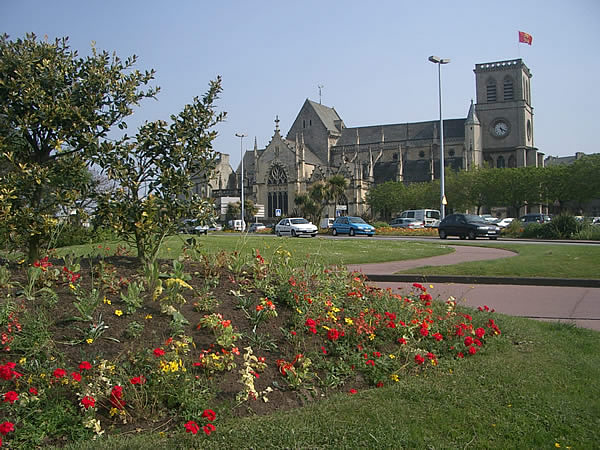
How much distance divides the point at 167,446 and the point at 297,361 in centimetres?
167

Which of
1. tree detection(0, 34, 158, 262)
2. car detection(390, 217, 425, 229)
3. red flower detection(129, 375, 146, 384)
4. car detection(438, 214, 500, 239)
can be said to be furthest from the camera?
car detection(390, 217, 425, 229)

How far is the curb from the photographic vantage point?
40.6ft

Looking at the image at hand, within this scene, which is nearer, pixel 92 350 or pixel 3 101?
pixel 92 350

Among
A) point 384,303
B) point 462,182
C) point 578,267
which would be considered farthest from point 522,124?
point 384,303

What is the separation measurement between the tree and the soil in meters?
0.80

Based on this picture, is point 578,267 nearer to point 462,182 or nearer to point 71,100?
point 71,100

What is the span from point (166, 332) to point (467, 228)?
96.7 feet

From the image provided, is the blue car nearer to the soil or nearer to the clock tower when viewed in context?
the soil

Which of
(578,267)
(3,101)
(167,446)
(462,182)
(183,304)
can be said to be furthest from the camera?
(462,182)

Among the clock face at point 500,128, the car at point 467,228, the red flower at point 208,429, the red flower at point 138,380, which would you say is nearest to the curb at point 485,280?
the red flower at point 138,380

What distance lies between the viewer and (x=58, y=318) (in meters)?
5.30

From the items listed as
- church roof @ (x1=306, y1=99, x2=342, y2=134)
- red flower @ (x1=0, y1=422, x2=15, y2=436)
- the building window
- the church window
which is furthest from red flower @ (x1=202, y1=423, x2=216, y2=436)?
church roof @ (x1=306, y1=99, x2=342, y2=134)

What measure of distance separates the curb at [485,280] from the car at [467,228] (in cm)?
1944

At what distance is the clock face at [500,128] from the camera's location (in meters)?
86.2
